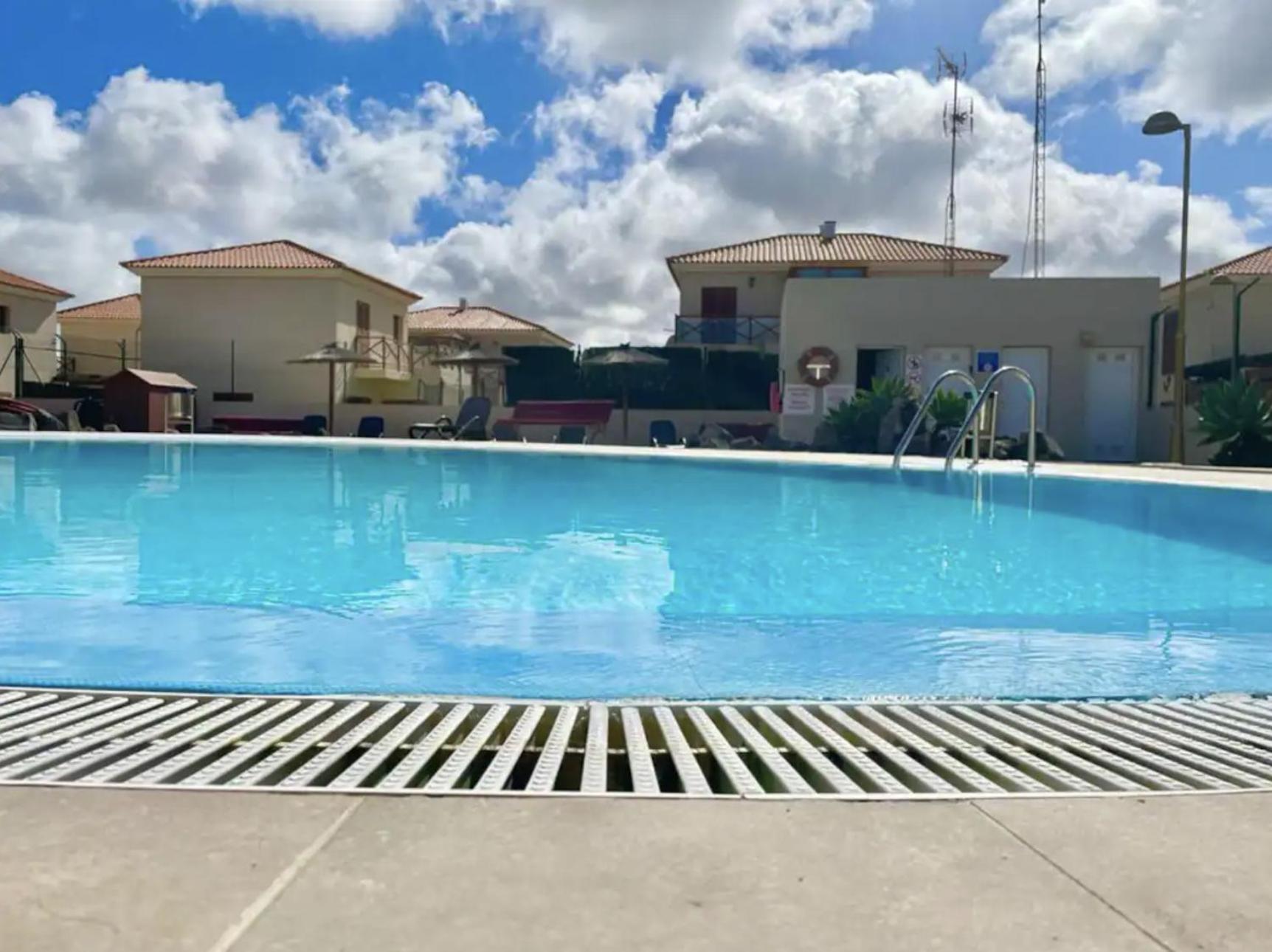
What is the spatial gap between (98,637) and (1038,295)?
68.0 feet

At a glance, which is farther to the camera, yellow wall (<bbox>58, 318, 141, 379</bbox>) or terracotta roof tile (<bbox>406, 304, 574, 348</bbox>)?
terracotta roof tile (<bbox>406, 304, 574, 348</bbox>)

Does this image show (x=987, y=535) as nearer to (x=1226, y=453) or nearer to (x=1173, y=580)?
(x=1173, y=580)

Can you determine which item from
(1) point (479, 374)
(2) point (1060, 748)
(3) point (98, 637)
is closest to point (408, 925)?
(2) point (1060, 748)

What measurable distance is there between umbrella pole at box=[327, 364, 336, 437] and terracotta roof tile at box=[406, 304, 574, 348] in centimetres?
858

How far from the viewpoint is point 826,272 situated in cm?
3097

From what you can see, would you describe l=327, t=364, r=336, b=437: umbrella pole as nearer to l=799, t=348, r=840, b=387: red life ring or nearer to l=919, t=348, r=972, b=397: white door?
l=799, t=348, r=840, b=387: red life ring

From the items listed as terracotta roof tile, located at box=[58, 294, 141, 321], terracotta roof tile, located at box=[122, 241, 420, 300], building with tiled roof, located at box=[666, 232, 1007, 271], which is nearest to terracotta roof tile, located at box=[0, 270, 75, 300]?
terracotta roof tile, located at box=[122, 241, 420, 300]

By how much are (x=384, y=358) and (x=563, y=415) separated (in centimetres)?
902

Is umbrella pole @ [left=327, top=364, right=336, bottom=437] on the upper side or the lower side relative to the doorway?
lower

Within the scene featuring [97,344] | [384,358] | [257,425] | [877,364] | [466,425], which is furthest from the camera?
[97,344]

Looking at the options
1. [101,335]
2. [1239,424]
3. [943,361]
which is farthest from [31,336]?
[1239,424]

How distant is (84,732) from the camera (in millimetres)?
2932

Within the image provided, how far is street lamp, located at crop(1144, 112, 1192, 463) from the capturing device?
16891 millimetres

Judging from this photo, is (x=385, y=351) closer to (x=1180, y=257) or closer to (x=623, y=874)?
(x=1180, y=257)
